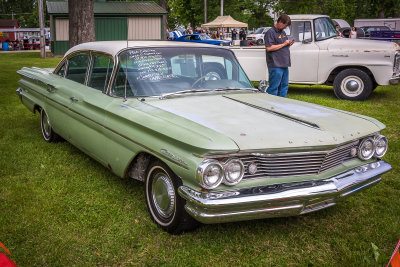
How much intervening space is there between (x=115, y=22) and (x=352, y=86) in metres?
20.9

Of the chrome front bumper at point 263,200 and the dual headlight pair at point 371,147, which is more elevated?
the dual headlight pair at point 371,147

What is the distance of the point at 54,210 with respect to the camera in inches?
141

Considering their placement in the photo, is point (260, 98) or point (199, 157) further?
point (260, 98)

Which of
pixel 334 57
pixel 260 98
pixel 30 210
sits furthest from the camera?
pixel 334 57

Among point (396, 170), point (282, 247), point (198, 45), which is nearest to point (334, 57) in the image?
point (396, 170)

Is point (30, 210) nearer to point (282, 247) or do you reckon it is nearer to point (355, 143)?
point (282, 247)

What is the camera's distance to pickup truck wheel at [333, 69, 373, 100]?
898cm

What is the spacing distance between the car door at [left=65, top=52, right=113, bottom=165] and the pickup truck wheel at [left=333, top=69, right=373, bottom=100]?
640cm

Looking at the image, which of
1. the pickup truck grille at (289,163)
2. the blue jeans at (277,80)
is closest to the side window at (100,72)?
the pickup truck grille at (289,163)

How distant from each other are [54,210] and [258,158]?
194 centimetres

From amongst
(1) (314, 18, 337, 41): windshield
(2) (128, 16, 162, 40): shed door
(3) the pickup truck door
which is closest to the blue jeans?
(3) the pickup truck door

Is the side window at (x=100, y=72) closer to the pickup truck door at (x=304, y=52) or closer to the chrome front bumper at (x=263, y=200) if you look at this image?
the chrome front bumper at (x=263, y=200)

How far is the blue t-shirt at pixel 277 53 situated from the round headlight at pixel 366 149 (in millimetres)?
3667

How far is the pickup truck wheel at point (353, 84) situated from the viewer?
8.98m
